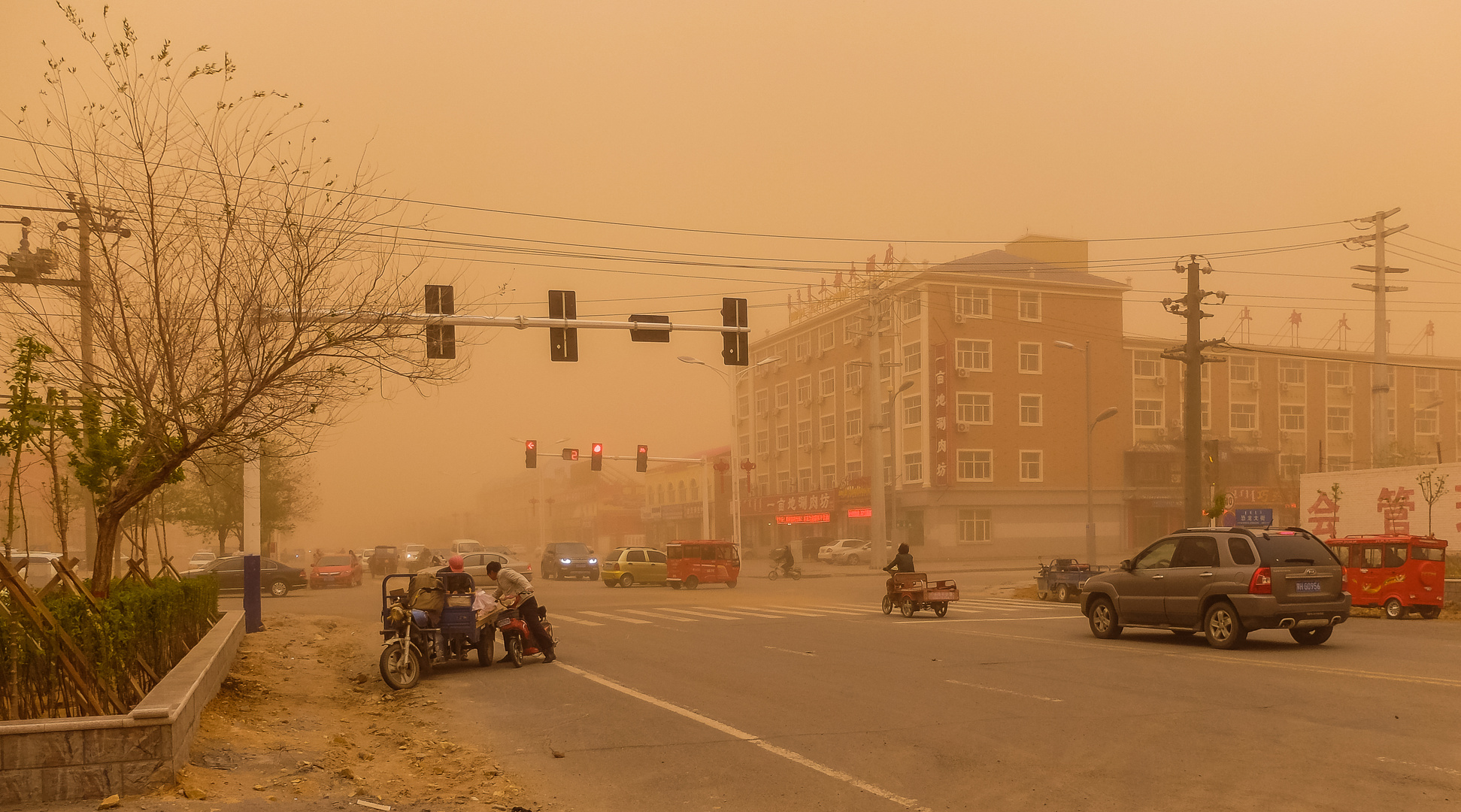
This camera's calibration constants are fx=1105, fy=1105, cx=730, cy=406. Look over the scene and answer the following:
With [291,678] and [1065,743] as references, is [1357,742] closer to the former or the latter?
[1065,743]

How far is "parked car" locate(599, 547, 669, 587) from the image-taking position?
42125mm

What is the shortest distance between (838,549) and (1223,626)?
51.5 m

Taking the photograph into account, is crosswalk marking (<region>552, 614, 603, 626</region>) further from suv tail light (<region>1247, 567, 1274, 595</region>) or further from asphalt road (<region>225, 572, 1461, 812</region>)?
suv tail light (<region>1247, 567, 1274, 595</region>)

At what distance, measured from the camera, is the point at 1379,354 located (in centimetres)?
4997

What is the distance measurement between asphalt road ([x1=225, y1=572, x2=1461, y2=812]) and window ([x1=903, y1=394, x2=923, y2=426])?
52604 mm

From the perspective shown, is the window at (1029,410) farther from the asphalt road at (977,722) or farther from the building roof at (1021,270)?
the asphalt road at (977,722)

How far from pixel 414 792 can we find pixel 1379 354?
5293 cm

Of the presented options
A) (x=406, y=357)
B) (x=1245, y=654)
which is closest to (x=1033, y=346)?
(x=1245, y=654)

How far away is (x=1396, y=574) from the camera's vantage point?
21.9 metres

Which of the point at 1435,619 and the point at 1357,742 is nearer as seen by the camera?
the point at 1357,742

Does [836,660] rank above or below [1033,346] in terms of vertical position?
below

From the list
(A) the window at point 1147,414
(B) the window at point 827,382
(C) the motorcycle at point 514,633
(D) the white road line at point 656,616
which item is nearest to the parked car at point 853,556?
(B) the window at point 827,382

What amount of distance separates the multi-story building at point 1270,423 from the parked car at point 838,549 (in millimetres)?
20967

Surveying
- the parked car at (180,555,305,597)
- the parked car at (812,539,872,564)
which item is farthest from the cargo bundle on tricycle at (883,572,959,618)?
the parked car at (812,539,872,564)
